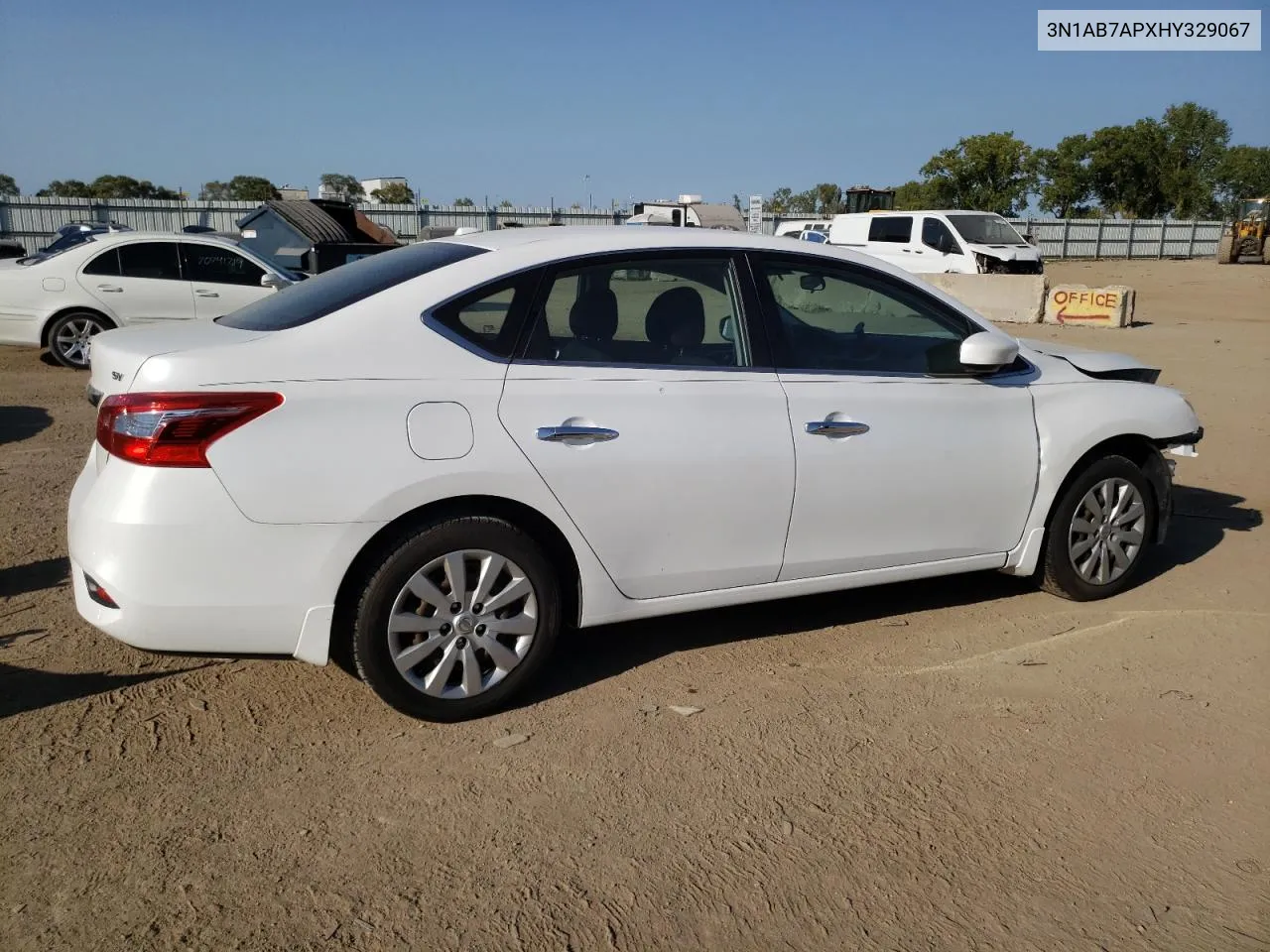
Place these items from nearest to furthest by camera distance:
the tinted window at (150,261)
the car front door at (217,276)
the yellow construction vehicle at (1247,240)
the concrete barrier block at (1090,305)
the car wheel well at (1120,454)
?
the car wheel well at (1120,454) < the tinted window at (150,261) < the car front door at (217,276) < the concrete barrier block at (1090,305) < the yellow construction vehicle at (1247,240)

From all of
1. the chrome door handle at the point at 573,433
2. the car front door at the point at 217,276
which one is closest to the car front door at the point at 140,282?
the car front door at the point at 217,276

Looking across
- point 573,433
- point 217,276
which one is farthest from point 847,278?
point 217,276

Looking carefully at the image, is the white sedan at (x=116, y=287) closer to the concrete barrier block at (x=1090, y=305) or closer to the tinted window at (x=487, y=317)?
the tinted window at (x=487, y=317)

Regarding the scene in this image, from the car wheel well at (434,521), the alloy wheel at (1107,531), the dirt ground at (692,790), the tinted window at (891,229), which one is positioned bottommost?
→ the dirt ground at (692,790)

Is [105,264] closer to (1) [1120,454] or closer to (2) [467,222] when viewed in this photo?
(1) [1120,454]

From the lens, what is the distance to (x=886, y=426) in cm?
450

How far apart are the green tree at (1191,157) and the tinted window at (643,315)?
5640 cm

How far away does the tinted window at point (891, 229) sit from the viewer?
84.4 ft

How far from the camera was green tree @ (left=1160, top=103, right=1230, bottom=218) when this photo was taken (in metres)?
53.3

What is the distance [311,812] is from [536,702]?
102 cm

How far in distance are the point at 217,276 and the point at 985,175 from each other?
145ft

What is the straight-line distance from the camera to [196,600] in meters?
3.53

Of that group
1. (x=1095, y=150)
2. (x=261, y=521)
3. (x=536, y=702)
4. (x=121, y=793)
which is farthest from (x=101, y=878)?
(x=1095, y=150)

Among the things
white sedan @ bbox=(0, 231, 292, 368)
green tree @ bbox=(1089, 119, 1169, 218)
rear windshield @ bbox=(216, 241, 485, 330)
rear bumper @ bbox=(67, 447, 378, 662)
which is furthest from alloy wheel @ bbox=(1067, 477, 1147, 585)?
green tree @ bbox=(1089, 119, 1169, 218)
